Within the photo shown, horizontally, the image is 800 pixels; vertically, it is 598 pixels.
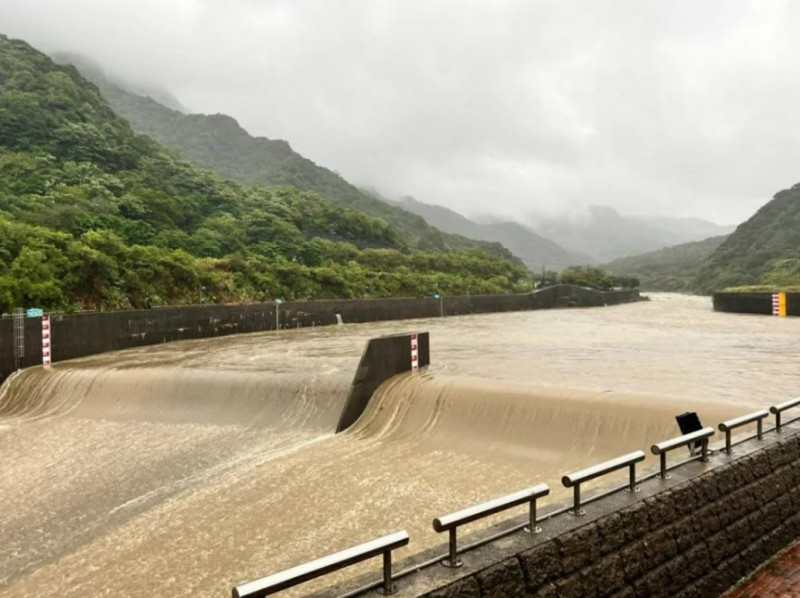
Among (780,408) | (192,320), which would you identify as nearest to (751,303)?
(192,320)

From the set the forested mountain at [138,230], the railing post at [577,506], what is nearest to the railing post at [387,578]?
the railing post at [577,506]

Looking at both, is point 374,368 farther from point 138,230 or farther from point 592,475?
point 138,230

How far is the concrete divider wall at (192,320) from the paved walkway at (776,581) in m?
15.3

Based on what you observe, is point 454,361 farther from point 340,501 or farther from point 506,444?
point 340,501

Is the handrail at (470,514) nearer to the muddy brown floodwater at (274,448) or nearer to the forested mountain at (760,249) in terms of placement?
the muddy brown floodwater at (274,448)

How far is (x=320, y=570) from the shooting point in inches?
108

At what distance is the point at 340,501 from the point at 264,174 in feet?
367

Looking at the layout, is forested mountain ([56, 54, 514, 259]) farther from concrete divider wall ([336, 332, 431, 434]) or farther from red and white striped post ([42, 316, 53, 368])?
concrete divider wall ([336, 332, 431, 434])

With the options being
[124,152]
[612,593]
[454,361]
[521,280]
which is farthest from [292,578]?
[521,280]

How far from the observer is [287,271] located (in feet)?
109

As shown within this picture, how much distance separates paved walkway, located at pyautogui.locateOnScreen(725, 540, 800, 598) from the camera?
4.55 metres

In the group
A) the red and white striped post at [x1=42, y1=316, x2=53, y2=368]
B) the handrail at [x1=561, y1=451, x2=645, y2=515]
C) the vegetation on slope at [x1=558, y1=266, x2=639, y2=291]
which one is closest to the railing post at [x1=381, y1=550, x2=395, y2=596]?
the handrail at [x1=561, y1=451, x2=645, y2=515]

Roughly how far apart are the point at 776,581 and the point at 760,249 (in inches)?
3969

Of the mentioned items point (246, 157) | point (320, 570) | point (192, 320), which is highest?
point (246, 157)
